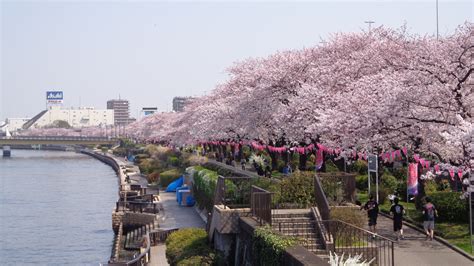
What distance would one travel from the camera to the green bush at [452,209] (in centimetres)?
2720

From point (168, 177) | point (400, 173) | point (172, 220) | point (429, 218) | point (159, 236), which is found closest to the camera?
point (429, 218)

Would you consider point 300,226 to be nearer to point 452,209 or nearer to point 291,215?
point 291,215

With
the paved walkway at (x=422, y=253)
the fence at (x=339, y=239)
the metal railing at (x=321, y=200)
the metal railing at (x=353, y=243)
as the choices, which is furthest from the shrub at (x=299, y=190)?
the metal railing at (x=353, y=243)

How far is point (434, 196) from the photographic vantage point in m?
28.3

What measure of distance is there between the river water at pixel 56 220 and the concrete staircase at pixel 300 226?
1918 centimetres

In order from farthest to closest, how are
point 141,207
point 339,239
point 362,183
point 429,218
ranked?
point 141,207
point 362,183
point 429,218
point 339,239

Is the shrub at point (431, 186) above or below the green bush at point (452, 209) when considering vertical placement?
above

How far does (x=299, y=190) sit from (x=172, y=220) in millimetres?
20218

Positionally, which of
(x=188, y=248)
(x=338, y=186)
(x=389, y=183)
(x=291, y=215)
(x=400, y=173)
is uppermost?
(x=338, y=186)

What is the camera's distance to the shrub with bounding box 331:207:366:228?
71.1ft

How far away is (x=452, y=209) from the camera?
27297 mm

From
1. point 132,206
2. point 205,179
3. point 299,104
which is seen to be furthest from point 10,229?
point 299,104

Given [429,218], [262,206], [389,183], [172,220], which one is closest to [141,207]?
[172,220]

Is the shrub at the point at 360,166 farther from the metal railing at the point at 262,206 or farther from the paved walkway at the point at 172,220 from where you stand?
the metal railing at the point at 262,206
